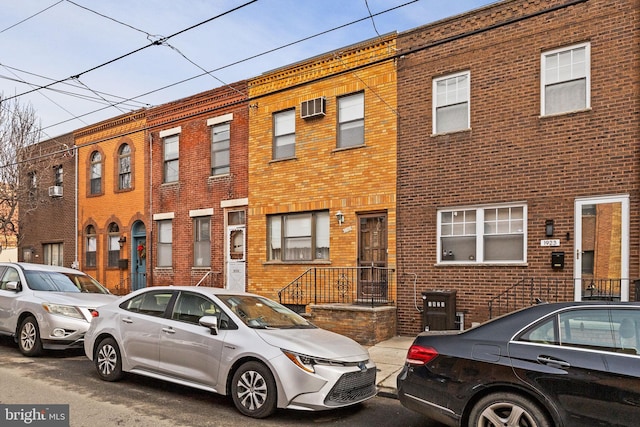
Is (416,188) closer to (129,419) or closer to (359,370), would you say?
(359,370)

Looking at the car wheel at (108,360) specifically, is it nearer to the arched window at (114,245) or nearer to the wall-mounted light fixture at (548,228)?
the wall-mounted light fixture at (548,228)

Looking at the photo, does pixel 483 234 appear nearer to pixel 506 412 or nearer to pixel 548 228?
pixel 548 228

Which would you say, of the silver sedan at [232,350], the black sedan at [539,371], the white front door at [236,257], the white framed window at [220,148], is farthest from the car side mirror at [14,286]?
the black sedan at [539,371]

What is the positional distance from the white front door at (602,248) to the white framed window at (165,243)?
12607 mm

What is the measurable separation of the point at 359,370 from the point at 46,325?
6.06 m

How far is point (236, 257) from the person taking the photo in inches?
618

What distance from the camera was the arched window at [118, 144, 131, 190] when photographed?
1941 cm

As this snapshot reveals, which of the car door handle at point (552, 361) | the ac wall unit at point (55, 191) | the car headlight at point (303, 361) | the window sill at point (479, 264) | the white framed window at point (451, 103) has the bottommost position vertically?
the car headlight at point (303, 361)

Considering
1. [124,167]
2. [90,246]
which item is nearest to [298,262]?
[124,167]

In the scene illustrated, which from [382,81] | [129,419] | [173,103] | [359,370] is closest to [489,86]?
[382,81]

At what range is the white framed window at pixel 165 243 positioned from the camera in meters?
17.8

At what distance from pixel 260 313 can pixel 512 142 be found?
6670 mm

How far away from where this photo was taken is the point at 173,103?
17672 millimetres

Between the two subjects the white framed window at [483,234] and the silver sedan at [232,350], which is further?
the white framed window at [483,234]
